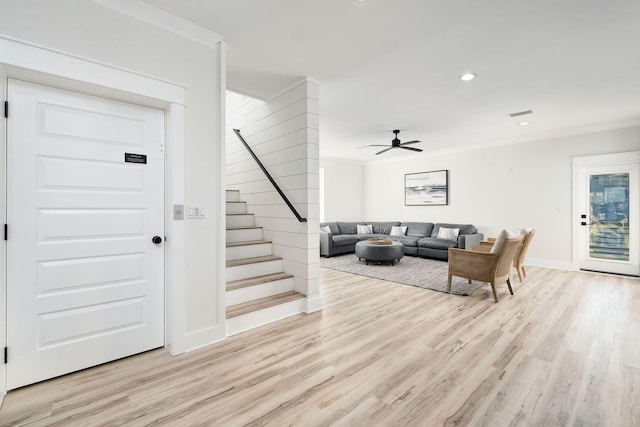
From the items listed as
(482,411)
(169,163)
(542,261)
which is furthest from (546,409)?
(542,261)

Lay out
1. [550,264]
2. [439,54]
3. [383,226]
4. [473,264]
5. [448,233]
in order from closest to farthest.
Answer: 1. [439,54]
2. [473,264]
3. [550,264]
4. [448,233]
5. [383,226]

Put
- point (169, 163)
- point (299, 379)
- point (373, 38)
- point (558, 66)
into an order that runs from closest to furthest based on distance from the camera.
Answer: point (299, 379) → point (169, 163) → point (373, 38) → point (558, 66)

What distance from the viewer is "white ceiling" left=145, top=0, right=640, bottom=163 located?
2244 millimetres

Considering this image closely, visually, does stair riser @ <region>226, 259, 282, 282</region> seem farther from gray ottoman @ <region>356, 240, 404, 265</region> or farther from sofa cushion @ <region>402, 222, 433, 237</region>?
sofa cushion @ <region>402, 222, 433, 237</region>

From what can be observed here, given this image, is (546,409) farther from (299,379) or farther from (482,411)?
(299,379)

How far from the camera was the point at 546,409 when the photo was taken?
1.74m

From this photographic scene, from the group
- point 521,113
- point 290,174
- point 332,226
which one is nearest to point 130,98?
point 290,174

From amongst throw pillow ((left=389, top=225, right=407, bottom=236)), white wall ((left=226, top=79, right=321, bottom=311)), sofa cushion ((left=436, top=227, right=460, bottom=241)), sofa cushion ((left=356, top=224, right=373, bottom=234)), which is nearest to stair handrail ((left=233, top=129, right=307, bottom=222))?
white wall ((left=226, top=79, right=321, bottom=311))

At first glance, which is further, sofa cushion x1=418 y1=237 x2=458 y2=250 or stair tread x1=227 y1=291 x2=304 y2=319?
sofa cushion x1=418 y1=237 x2=458 y2=250

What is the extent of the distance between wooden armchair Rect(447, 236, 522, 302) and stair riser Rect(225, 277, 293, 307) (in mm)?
2402

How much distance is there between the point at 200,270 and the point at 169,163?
3.16 feet

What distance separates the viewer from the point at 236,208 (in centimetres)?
433

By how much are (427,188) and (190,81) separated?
676 cm

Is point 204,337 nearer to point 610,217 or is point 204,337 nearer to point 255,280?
point 255,280
